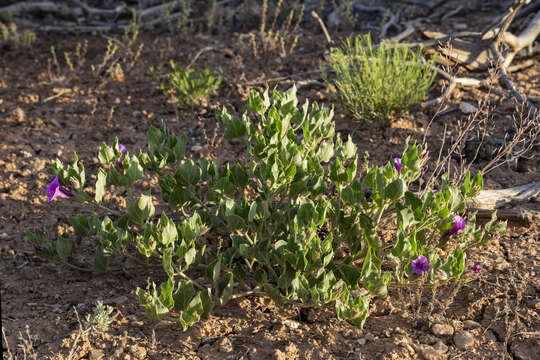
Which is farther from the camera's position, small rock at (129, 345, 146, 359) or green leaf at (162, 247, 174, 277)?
small rock at (129, 345, 146, 359)

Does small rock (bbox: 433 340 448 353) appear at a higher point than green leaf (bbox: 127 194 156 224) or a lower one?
lower

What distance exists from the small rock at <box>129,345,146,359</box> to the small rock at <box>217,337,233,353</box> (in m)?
0.30

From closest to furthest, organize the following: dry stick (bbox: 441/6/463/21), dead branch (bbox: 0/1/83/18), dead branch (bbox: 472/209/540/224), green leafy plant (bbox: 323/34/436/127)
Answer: dead branch (bbox: 472/209/540/224) → green leafy plant (bbox: 323/34/436/127) → dry stick (bbox: 441/6/463/21) → dead branch (bbox: 0/1/83/18)

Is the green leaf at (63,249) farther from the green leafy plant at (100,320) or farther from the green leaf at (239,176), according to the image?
the green leaf at (239,176)

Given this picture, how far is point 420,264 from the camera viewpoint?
7.09ft

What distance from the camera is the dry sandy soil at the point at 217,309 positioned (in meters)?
2.23

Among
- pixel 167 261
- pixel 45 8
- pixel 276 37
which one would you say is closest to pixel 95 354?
pixel 167 261

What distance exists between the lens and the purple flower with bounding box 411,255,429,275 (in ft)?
7.07

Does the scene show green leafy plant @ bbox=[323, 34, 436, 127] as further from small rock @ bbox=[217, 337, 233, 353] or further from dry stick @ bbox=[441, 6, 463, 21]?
dry stick @ bbox=[441, 6, 463, 21]

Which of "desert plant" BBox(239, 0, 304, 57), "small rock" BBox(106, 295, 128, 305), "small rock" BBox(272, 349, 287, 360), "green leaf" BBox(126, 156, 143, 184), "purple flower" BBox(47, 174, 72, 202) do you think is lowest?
"small rock" BBox(106, 295, 128, 305)

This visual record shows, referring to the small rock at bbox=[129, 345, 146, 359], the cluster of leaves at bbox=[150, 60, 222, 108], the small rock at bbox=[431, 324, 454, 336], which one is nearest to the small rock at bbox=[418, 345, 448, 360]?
the small rock at bbox=[431, 324, 454, 336]

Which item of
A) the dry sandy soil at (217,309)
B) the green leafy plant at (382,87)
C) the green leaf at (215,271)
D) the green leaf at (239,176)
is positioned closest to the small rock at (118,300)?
the dry sandy soil at (217,309)

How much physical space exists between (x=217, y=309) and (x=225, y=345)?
0.83 ft

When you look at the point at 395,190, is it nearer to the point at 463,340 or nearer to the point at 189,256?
the point at 463,340
